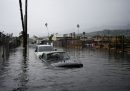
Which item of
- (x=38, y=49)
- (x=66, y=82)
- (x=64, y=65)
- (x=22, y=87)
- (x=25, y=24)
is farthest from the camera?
(x=25, y=24)

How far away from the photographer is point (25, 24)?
4538 centimetres

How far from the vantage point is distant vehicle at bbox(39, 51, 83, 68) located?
50.7 ft

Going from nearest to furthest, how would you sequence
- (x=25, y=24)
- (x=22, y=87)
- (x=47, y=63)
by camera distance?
(x=22, y=87)
(x=47, y=63)
(x=25, y=24)

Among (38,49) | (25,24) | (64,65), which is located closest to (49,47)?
(38,49)

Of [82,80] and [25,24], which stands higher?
[25,24]

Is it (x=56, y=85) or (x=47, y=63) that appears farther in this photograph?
(x=47, y=63)

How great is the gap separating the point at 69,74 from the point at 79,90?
3850mm

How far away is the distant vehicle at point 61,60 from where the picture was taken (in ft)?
50.7

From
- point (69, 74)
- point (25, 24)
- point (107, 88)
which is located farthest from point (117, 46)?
point (107, 88)

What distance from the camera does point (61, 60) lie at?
1672 cm

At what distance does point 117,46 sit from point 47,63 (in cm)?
3181

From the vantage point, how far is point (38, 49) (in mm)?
25422

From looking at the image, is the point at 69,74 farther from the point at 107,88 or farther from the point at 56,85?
the point at 107,88

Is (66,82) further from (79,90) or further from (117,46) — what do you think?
(117,46)
